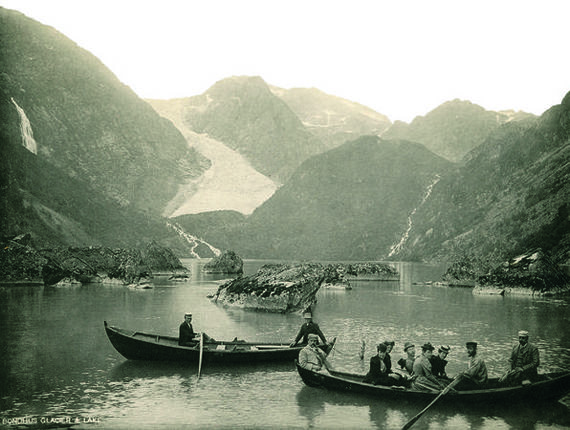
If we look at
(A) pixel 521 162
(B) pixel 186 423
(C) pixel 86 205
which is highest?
(A) pixel 521 162

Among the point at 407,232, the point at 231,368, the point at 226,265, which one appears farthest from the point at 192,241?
the point at 231,368

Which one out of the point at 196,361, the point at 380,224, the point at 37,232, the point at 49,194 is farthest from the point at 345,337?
the point at 380,224

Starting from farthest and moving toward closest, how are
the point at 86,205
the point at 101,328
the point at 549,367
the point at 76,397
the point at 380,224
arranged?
the point at 380,224 → the point at 86,205 → the point at 101,328 → the point at 549,367 → the point at 76,397

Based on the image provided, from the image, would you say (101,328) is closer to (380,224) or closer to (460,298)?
(460,298)

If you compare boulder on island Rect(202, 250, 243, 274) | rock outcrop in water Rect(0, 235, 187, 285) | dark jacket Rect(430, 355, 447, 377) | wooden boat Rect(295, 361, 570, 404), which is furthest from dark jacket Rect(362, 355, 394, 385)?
boulder on island Rect(202, 250, 243, 274)

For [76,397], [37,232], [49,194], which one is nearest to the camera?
[76,397]

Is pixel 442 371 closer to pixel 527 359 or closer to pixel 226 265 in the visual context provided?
pixel 527 359

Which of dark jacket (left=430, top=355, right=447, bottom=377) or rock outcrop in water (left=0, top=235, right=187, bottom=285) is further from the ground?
rock outcrop in water (left=0, top=235, right=187, bottom=285)

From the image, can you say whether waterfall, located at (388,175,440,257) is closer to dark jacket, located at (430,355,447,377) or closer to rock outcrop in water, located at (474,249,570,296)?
rock outcrop in water, located at (474,249,570,296)
